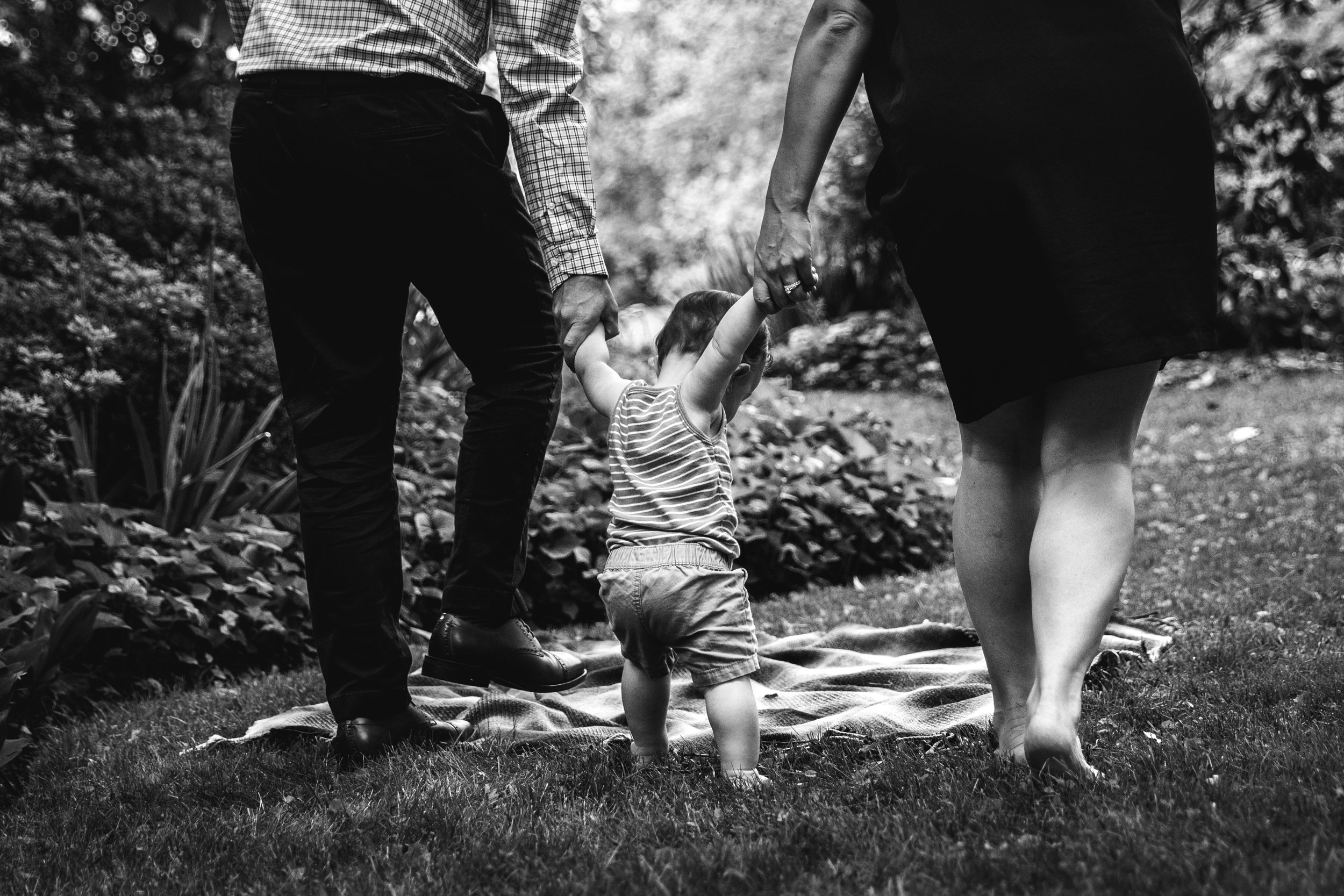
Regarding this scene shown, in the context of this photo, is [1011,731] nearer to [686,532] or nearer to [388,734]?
[686,532]

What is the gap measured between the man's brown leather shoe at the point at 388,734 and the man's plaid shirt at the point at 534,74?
1.00 metres

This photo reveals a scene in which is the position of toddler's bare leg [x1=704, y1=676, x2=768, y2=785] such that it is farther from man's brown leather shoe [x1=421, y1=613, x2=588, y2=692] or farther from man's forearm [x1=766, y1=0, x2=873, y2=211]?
man's forearm [x1=766, y1=0, x2=873, y2=211]

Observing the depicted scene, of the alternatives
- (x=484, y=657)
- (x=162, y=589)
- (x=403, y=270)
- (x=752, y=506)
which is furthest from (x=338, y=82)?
(x=752, y=506)

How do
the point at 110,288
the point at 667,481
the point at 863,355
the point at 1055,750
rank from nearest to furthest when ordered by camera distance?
1. the point at 1055,750
2. the point at 667,481
3. the point at 110,288
4. the point at 863,355

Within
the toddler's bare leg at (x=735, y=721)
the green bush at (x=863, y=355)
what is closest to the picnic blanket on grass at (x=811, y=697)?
the toddler's bare leg at (x=735, y=721)

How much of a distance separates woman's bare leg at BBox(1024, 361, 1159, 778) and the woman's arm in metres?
0.53

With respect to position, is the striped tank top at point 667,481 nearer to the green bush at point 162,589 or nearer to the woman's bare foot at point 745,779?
the woman's bare foot at point 745,779

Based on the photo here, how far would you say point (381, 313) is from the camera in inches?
104

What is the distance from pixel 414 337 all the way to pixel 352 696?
12.8 feet

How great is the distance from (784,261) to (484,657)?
1108mm

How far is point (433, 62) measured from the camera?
247cm

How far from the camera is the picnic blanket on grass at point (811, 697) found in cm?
273

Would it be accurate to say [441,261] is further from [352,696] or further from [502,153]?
[352,696]

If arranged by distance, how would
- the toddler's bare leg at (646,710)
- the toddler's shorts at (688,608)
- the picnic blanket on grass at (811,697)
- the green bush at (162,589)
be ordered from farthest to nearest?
the green bush at (162,589) < the picnic blanket on grass at (811,697) < the toddler's bare leg at (646,710) < the toddler's shorts at (688,608)
